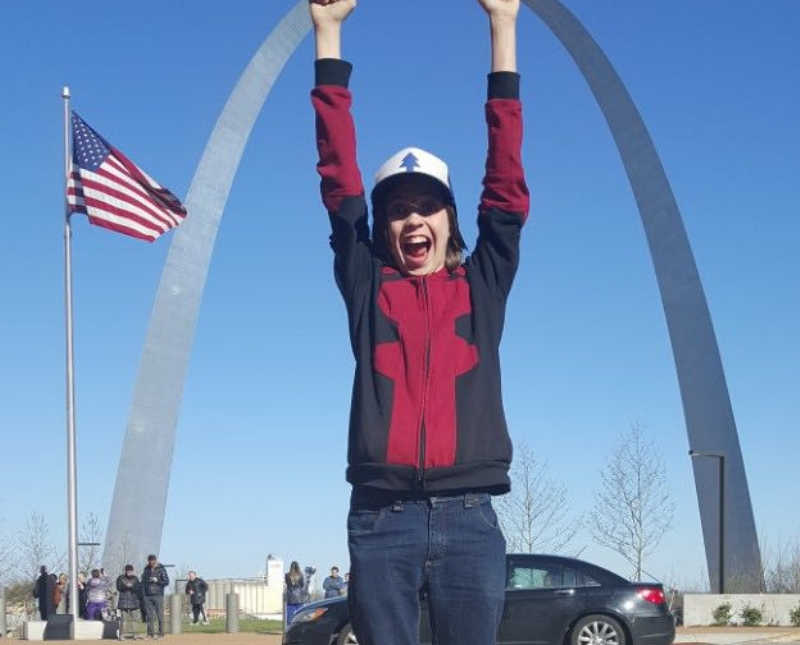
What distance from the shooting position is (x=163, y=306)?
31672mm

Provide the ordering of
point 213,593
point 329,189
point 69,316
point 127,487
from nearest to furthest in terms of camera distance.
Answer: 1. point 329,189
2. point 69,316
3. point 127,487
4. point 213,593

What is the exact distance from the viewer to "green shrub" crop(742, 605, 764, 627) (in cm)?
2433

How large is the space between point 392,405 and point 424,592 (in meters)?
0.43

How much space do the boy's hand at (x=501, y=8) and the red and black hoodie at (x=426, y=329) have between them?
0.51ft

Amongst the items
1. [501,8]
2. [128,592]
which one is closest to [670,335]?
[128,592]

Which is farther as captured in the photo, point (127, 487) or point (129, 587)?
point (127, 487)

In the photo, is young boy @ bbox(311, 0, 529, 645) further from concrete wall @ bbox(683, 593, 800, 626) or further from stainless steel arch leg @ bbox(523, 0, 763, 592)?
stainless steel arch leg @ bbox(523, 0, 763, 592)

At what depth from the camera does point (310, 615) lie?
1451cm

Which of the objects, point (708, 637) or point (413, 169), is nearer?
point (413, 169)

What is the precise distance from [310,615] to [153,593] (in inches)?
356

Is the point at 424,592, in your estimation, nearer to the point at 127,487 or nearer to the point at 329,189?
the point at 329,189

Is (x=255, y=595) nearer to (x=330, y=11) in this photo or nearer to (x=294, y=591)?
(x=294, y=591)

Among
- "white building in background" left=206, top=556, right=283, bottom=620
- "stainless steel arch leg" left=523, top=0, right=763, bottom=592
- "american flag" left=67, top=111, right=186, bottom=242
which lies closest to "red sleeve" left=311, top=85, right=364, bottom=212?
"american flag" left=67, top=111, right=186, bottom=242

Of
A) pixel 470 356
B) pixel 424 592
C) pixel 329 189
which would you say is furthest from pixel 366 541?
pixel 329 189
